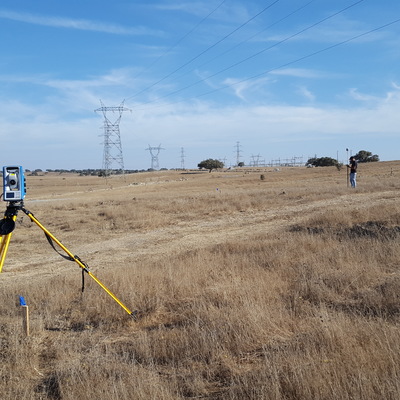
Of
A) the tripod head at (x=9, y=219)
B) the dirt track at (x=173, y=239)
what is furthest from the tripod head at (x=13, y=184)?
the dirt track at (x=173, y=239)

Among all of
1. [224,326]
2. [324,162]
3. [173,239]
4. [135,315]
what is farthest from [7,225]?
[324,162]

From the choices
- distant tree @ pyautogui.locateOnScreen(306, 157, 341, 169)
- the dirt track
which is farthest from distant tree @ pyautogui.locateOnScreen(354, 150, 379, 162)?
the dirt track

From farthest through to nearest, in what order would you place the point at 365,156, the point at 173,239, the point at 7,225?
the point at 365,156
the point at 173,239
the point at 7,225

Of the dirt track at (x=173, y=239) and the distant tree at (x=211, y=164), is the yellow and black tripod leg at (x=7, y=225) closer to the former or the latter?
the dirt track at (x=173, y=239)

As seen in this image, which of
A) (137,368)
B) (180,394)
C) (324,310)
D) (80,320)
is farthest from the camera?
(80,320)

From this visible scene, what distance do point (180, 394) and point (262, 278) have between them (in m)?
3.24

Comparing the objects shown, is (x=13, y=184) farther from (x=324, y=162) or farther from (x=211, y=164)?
(x=211, y=164)

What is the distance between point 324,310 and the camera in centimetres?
501

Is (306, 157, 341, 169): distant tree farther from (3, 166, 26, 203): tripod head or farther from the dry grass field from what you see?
(3, 166, 26, 203): tripod head

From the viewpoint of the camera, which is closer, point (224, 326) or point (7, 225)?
point (224, 326)

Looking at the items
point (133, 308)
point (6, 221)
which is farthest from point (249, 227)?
Answer: point (6, 221)

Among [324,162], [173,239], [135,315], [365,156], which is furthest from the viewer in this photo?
[365,156]

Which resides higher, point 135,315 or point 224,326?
point 224,326

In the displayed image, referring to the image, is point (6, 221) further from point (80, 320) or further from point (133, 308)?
point (133, 308)
